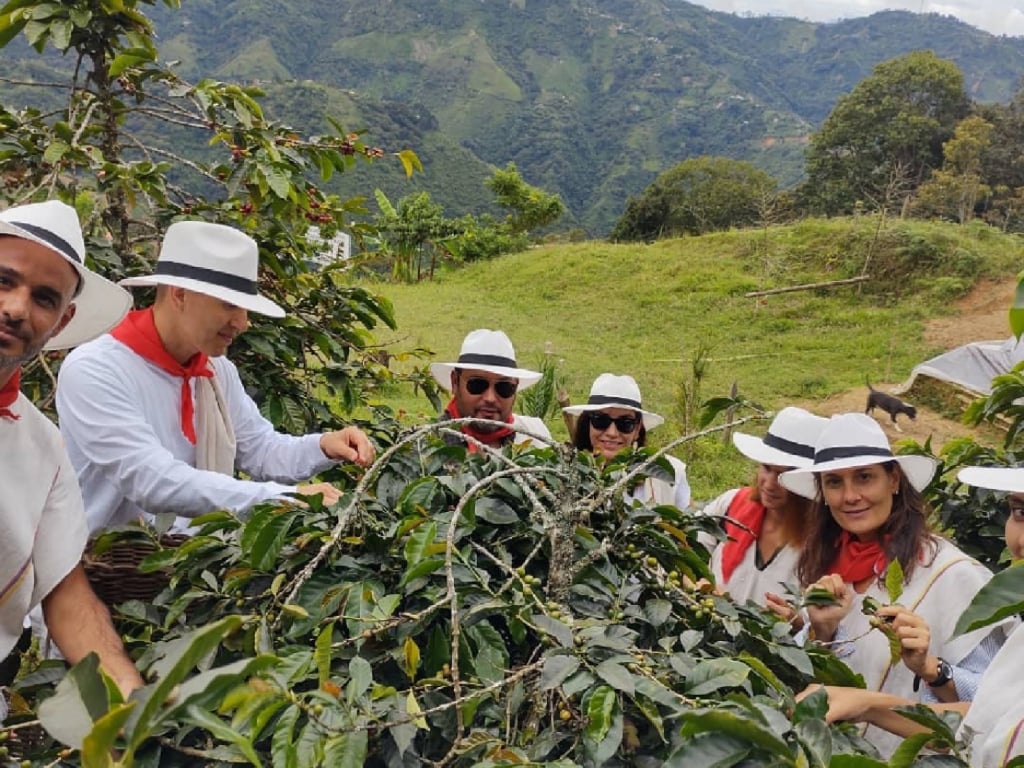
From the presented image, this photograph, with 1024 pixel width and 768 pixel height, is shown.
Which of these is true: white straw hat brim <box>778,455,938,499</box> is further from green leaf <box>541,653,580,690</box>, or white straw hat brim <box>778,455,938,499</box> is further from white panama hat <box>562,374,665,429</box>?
green leaf <box>541,653,580,690</box>

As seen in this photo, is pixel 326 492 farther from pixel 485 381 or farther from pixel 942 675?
pixel 485 381

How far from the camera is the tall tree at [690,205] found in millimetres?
23438

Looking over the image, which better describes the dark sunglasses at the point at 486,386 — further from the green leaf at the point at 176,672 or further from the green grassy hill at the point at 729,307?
the green grassy hill at the point at 729,307

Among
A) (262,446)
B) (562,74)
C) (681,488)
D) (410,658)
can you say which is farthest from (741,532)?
(562,74)

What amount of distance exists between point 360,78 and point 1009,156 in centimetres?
7599

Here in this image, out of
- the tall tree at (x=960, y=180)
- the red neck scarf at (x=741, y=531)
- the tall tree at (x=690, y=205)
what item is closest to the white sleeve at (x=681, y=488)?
the red neck scarf at (x=741, y=531)

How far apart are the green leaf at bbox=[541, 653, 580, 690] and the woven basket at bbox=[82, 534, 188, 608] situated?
0.93 metres

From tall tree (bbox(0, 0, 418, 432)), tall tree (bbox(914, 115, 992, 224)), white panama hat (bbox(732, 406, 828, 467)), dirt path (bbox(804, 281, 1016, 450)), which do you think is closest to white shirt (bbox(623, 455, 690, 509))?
white panama hat (bbox(732, 406, 828, 467))

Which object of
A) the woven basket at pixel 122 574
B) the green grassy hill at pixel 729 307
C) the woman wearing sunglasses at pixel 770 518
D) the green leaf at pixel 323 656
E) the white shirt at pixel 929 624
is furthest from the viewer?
the green grassy hill at pixel 729 307

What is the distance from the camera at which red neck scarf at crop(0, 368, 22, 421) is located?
1468mm

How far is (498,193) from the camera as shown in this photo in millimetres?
23188

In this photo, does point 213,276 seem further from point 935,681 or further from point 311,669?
point 935,681

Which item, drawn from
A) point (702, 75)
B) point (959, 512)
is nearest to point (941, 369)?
point (959, 512)

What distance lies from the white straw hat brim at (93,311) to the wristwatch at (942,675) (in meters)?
1.99
